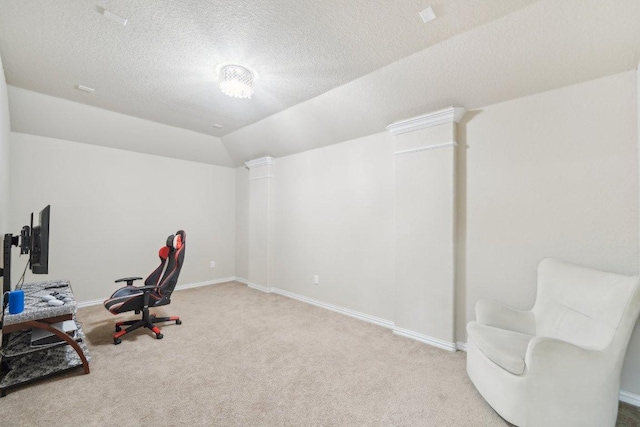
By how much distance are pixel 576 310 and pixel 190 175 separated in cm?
551

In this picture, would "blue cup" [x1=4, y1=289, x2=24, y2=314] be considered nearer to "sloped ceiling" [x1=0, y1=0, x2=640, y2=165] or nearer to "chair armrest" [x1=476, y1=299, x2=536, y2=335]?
"sloped ceiling" [x1=0, y1=0, x2=640, y2=165]

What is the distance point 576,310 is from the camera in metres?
1.92

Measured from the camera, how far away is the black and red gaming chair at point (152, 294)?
2912 millimetres

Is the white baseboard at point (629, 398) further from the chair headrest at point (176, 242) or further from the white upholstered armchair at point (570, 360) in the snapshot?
the chair headrest at point (176, 242)

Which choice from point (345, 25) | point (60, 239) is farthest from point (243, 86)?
point (60, 239)

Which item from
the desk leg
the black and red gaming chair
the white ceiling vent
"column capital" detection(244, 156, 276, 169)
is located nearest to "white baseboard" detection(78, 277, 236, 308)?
the black and red gaming chair

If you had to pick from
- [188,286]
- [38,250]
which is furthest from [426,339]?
[188,286]

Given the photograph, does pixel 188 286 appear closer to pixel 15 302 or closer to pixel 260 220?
pixel 260 220

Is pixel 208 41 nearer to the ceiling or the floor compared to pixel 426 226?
nearer to the ceiling

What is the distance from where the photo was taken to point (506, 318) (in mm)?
2258

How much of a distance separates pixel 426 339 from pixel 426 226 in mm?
1189

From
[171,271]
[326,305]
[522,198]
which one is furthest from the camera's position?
[326,305]

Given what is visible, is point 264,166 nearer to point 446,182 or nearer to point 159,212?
point 159,212

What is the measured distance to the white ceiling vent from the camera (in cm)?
181
